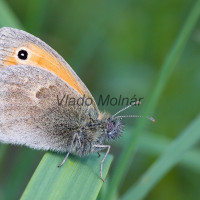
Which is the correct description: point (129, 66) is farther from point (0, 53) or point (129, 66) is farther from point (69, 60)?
point (0, 53)

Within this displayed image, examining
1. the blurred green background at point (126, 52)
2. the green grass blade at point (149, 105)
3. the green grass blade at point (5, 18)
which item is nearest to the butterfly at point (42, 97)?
the green grass blade at point (149, 105)

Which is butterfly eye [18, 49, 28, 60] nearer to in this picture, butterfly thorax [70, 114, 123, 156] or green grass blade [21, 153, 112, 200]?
butterfly thorax [70, 114, 123, 156]

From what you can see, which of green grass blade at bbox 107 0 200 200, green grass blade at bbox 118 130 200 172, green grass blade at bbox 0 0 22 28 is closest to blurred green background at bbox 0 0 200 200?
green grass blade at bbox 118 130 200 172

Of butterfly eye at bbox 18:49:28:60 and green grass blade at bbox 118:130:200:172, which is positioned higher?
butterfly eye at bbox 18:49:28:60

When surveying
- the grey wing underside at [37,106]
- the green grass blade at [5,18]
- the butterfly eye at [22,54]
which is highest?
the green grass blade at [5,18]

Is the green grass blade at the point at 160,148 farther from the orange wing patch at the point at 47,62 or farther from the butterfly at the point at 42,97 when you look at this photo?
the orange wing patch at the point at 47,62

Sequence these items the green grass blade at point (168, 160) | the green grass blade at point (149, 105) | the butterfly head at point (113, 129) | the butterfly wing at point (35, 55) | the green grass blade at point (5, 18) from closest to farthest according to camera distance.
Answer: the green grass blade at point (149, 105), the green grass blade at point (168, 160), the butterfly wing at point (35, 55), the butterfly head at point (113, 129), the green grass blade at point (5, 18)

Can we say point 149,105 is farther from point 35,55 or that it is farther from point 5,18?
point 5,18
